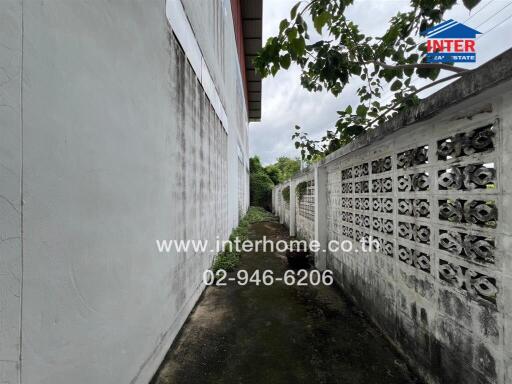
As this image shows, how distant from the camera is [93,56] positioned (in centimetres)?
130

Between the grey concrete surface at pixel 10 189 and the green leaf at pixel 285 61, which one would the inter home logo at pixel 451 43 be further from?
the grey concrete surface at pixel 10 189

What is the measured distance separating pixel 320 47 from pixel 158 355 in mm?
3446

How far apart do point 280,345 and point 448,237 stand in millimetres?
1845

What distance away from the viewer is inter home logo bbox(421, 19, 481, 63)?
8.85ft

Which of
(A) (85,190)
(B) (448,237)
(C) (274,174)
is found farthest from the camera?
(C) (274,174)

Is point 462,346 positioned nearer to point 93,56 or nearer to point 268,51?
point 268,51

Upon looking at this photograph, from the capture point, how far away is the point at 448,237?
1.66 meters

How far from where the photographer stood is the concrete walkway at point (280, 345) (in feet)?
6.49

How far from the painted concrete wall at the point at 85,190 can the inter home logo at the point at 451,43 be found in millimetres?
3061

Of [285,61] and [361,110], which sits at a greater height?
[285,61]

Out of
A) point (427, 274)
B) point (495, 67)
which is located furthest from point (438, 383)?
point (495, 67)

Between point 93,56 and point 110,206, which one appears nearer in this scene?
point 93,56

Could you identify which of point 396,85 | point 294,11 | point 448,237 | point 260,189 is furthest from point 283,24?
point 260,189

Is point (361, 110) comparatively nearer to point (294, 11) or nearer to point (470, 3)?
point (470, 3)
